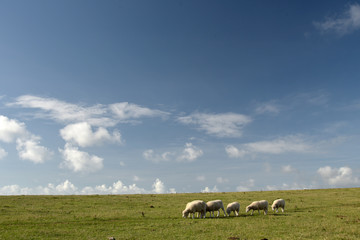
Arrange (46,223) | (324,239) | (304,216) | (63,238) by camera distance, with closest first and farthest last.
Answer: (324,239) → (63,238) → (46,223) → (304,216)

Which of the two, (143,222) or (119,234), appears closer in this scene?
(119,234)

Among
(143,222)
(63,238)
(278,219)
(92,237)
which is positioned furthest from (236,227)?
(63,238)

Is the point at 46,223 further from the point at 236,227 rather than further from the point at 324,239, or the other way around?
the point at 324,239

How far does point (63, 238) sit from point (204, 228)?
1047cm

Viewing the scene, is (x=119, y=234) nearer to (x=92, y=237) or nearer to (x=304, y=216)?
(x=92, y=237)

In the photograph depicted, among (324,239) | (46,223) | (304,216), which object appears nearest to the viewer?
(324,239)

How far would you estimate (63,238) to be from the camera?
61.8 ft

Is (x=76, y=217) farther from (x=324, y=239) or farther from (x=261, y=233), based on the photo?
(x=324, y=239)

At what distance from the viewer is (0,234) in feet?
65.1

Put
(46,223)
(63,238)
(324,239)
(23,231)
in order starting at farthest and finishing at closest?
(46,223), (23,231), (63,238), (324,239)

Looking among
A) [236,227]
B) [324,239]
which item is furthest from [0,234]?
[324,239]

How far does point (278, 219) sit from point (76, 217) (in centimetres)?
2042

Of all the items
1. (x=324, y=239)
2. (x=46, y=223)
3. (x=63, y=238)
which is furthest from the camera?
(x=46, y=223)

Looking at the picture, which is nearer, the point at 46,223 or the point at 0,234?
the point at 0,234
